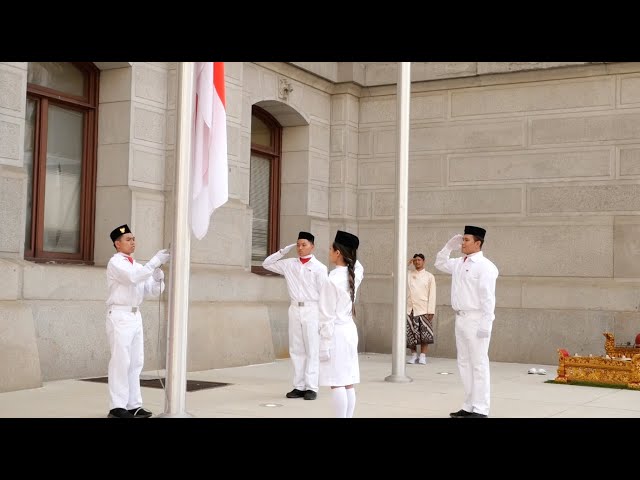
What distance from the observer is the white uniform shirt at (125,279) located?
795 cm

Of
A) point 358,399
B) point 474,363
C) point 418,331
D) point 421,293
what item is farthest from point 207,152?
point 418,331

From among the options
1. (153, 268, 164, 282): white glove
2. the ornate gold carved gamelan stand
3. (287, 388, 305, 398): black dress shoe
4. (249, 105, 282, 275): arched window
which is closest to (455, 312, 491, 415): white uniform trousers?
(287, 388, 305, 398): black dress shoe

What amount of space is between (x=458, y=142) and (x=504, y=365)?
13.6 ft

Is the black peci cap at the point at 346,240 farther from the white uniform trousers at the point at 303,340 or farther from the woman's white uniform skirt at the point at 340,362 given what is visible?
the white uniform trousers at the point at 303,340

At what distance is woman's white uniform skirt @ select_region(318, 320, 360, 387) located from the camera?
7.09 meters

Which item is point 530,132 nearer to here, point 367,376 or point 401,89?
point 401,89

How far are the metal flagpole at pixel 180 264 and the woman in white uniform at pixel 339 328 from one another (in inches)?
47.7

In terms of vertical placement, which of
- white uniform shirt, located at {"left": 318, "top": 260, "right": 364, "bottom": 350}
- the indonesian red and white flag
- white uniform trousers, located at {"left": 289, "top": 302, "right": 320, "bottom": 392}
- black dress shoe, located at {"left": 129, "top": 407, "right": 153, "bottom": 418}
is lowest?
black dress shoe, located at {"left": 129, "top": 407, "right": 153, "bottom": 418}

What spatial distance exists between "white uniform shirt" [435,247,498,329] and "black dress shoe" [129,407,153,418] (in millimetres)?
3140

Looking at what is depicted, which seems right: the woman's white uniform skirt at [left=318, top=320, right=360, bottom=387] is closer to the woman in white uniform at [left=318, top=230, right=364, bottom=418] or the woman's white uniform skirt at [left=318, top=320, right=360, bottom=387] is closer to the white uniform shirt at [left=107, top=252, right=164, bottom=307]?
the woman in white uniform at [left=318, top=230, right=364, bottom=418]

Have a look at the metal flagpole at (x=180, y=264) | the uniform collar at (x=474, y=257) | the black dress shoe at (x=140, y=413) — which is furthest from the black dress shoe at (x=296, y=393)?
the uniform collar at (x=474, y=257)

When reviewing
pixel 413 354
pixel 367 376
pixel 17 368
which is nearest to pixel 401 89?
pixel 367 376

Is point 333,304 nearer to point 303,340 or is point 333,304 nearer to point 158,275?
point 158,275
